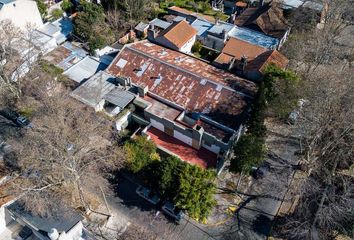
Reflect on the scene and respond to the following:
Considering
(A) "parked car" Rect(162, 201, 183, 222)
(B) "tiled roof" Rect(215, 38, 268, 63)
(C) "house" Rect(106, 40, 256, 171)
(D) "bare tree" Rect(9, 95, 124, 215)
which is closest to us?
(D) "bare tree" Rect(9, 95, 124, 215)

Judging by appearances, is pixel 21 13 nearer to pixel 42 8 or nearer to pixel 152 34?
pixel 42 8

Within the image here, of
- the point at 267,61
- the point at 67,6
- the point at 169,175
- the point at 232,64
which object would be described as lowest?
the point at 169,175

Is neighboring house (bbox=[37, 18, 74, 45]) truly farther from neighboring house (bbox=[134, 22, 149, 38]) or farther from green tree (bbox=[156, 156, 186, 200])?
green tree (bbox=[156, 156, 186, 200])

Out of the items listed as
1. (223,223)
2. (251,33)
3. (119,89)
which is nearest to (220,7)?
(251,33)

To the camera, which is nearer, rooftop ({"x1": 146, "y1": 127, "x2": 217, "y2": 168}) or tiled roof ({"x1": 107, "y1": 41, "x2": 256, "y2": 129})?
rooftop ({"x1": 146, "y1": 127, "x2": 217, "y2": 168})

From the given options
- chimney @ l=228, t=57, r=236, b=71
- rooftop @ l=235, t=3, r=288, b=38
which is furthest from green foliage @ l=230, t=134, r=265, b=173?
rooftop @ l=235, t=3, r=288, b=38

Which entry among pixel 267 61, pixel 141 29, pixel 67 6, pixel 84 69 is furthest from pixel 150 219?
pixel 67 6
